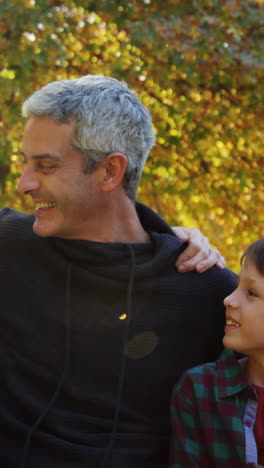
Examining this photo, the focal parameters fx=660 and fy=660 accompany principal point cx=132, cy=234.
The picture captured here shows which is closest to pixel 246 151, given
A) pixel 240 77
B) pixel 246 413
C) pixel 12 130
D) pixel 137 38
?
pixel 240 77

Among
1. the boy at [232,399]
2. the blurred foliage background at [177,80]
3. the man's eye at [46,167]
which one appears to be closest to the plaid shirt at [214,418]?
the boy at [232,399]

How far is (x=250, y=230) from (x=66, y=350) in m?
3.75

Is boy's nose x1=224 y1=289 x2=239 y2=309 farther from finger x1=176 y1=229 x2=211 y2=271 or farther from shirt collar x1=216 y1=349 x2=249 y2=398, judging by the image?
finger x1=176 y1=229 x2=211 y2=271

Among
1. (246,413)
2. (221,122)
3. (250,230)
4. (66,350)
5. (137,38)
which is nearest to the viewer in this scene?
(246,413)

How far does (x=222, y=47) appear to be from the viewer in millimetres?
4816

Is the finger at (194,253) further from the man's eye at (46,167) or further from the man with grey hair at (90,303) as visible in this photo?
the man's eye at (46,167)

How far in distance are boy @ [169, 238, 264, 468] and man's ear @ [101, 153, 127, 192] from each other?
605 mm

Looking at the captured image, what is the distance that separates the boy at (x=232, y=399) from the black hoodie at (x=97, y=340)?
0.24 meters

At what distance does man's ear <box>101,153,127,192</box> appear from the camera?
243cm

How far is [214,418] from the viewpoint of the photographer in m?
2.03

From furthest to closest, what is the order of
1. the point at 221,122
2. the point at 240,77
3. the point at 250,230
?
the point at 250,230 → the point at 221,122 → the point at 240,77

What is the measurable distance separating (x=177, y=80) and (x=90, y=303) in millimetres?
3261

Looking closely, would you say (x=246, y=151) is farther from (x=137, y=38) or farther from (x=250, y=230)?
(x=137, y=38)

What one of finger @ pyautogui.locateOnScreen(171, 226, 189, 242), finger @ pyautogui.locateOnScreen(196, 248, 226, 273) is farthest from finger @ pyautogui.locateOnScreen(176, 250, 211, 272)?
finger @ pyautogui.locateOnScreen(171, 226, 189, 242)
